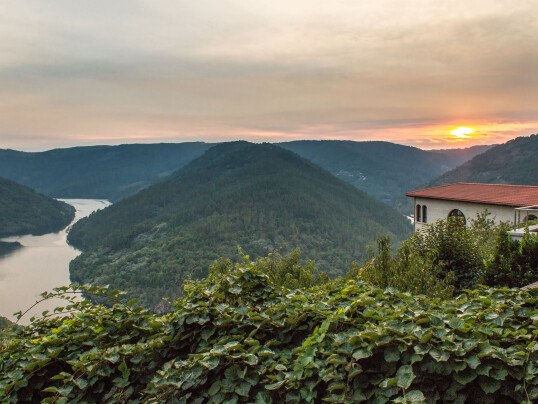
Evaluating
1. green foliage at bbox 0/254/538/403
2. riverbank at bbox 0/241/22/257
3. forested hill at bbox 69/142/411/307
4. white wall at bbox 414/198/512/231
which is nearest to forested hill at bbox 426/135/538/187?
forested hill at bbox 69/142/411/307

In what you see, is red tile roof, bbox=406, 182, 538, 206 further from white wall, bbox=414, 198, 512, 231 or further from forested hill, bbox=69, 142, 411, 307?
forested hill, bbox=69, 142, 411, 307

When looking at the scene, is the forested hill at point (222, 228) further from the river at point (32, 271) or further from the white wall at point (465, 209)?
the white wall at point (465, 209)

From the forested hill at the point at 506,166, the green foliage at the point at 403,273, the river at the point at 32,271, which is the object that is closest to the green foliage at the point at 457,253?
the green foliage at the point at 403,273

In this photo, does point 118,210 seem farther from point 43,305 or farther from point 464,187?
point 464,187

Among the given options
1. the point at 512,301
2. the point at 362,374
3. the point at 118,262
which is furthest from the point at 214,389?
the point at 118,262

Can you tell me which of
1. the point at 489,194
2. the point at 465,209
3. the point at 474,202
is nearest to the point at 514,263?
the point at 474,202
